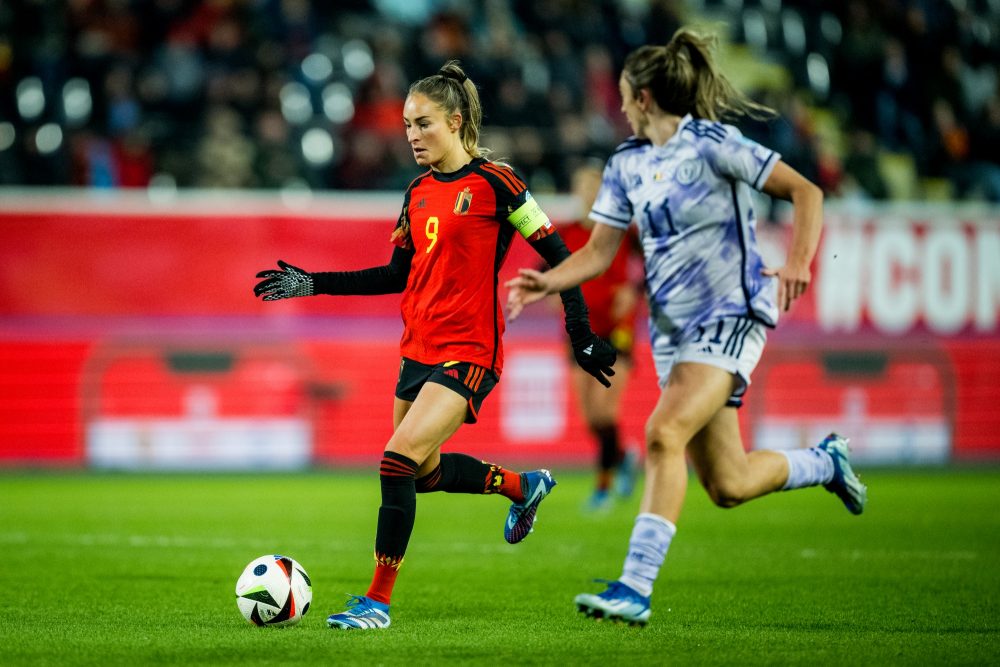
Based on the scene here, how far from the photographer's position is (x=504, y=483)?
282 inches

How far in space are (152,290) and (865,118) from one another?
10896 millimetres

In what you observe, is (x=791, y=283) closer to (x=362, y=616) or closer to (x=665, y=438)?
(x=665, y=438)

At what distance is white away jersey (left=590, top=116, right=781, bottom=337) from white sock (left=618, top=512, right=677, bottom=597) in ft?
3.02

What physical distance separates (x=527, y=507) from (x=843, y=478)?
5.10 feet

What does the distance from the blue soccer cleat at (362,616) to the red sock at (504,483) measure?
980mm

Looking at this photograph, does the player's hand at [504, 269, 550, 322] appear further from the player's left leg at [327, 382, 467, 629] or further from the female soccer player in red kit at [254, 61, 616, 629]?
the player's left leg at [327, 382, 467, 629]

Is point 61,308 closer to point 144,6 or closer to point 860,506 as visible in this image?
point 144,6

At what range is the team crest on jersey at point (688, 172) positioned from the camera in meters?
6.29

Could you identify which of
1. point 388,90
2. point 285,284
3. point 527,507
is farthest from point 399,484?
point 388,90

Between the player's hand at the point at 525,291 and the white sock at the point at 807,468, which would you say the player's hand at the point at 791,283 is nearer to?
the player's hand at the point at 525,291

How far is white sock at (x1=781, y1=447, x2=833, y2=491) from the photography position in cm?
697

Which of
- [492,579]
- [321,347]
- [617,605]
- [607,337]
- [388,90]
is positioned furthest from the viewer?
[388,90]

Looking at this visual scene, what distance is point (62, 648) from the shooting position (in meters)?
5.71

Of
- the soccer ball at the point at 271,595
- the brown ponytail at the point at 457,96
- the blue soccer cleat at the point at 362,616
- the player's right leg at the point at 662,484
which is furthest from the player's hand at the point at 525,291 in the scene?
the soccer ball at the point at 271,595
